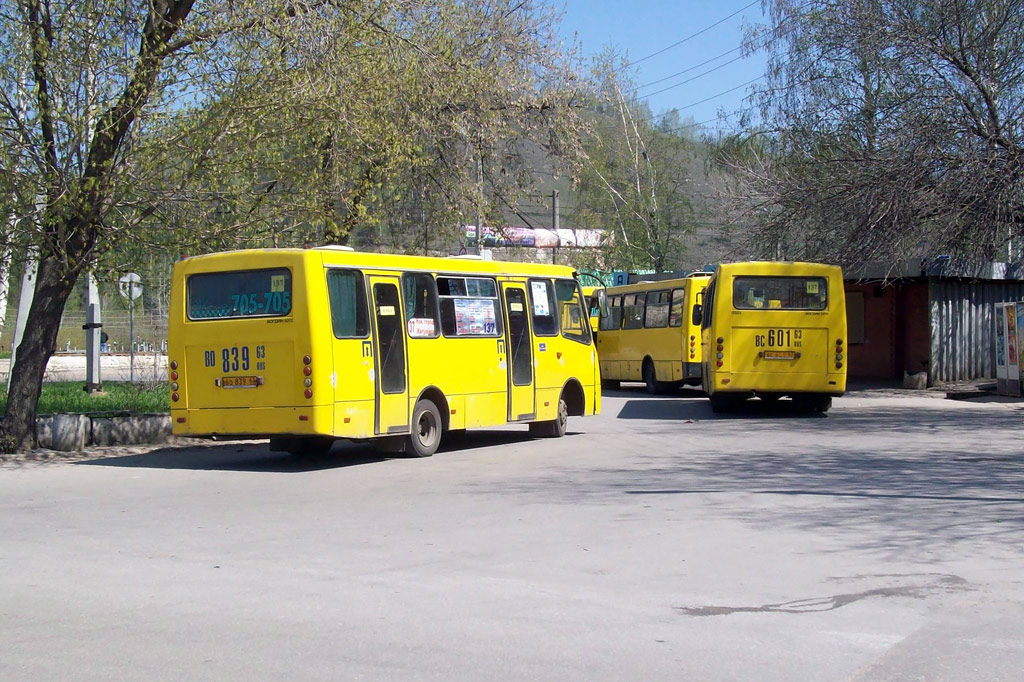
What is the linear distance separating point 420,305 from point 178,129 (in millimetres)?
4092

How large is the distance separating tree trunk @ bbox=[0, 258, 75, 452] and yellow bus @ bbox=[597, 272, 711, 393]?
45.5ft

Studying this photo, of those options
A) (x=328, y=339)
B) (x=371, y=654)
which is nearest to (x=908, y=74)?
(x=328, y=339)

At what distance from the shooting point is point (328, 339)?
14.4 meters

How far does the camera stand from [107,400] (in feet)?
70.5

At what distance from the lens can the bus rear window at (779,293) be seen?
22.1m

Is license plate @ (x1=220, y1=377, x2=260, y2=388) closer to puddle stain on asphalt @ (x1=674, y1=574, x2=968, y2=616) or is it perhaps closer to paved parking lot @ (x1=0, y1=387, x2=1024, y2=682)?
paved parking lot @ (x1=0, y1=387, x2=1024, y2=682)

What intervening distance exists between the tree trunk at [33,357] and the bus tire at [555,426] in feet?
25.5

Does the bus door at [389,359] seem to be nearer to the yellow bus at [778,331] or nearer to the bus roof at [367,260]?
the bus roof at [367,260]

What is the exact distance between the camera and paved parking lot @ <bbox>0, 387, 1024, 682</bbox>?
5938 millimetres

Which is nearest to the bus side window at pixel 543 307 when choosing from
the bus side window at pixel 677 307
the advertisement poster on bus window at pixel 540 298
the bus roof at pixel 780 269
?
the advertisement poster on bus window at pixel 540 298

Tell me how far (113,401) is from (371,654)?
1678cm

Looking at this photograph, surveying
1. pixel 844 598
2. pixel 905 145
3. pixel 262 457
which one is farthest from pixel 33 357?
pixel 905 145

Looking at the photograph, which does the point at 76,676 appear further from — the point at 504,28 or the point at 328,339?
the point at 504,28

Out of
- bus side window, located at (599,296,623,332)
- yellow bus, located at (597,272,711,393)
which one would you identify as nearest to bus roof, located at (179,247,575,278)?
yellow bus, located at (597,272,711,393)
